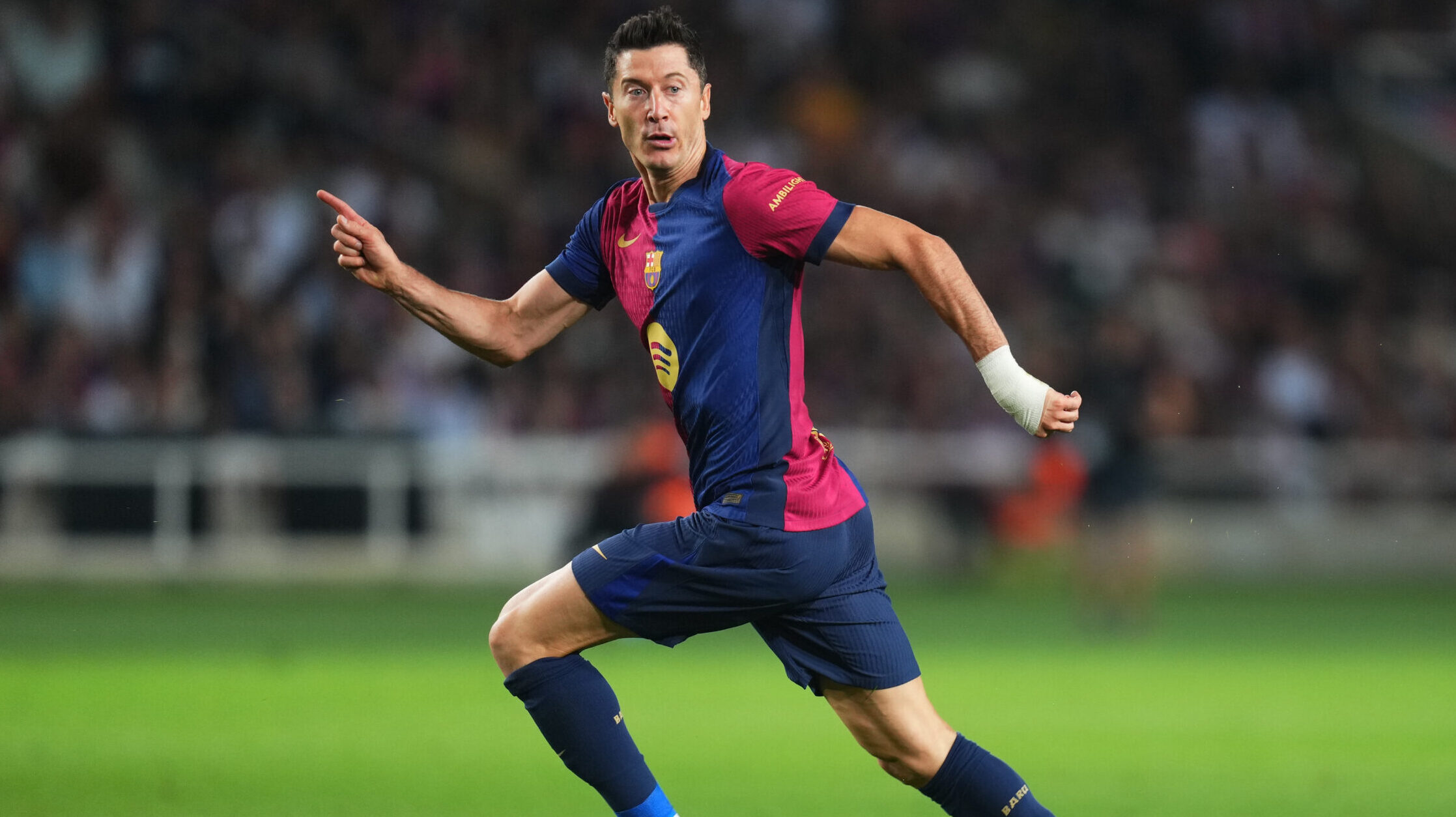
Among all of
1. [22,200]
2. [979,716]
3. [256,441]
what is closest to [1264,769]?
[979,716]

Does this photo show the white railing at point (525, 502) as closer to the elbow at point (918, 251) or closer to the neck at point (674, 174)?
the neck at point (674, 174)

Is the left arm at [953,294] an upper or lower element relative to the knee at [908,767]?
upper

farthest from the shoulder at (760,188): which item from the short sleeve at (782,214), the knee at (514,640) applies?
the knee at (514,640)

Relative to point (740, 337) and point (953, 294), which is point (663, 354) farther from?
point (953, 294)

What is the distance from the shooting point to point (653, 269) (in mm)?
5043

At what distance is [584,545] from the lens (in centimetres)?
1455

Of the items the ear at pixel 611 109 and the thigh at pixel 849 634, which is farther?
the ear at pixel 611 109

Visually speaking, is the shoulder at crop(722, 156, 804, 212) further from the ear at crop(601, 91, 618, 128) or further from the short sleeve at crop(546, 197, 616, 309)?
the short sleeve at crop(546, 197, 616, 309)

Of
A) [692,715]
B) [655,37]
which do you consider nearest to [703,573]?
[655,37]

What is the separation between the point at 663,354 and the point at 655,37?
2.78 ft

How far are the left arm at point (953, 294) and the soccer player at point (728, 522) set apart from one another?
0.01 meters

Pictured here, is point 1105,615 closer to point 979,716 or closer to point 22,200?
point 979,716

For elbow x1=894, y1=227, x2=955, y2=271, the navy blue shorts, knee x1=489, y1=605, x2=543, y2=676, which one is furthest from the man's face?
knee x1=489, y1=605, x2=543, y2=676

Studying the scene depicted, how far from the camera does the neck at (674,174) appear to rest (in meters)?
5.02
